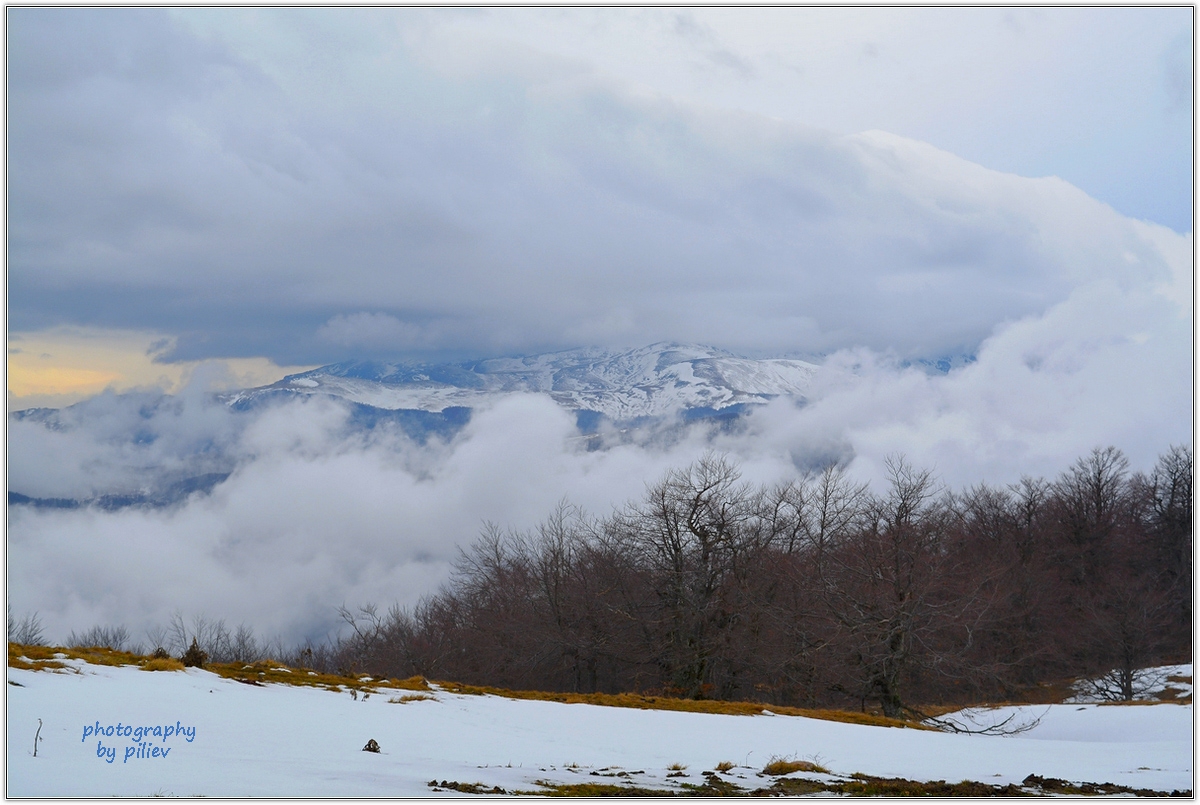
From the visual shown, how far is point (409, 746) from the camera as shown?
12.2m

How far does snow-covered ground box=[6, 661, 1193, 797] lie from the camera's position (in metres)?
8.79

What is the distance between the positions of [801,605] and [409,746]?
3264cm

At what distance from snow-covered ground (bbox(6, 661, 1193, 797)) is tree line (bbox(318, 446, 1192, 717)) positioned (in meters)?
11.3

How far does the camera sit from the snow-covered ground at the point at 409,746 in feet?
28.8

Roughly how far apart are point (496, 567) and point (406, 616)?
1659cm

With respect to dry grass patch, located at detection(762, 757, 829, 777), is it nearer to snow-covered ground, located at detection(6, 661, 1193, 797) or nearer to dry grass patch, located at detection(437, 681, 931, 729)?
snow-covered ground, located at detection(6, 661, 1193, 797)

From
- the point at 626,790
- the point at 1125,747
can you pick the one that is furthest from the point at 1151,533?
the point at 626,790

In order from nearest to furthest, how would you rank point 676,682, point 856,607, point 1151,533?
point 856,607, point 676,682, point 1151,533

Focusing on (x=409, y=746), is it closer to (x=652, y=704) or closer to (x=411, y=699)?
(x=411, y=699)

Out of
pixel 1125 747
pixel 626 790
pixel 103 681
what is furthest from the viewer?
pixel 1125 747

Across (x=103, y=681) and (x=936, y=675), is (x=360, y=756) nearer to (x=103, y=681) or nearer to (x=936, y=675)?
(x=103, y=681)

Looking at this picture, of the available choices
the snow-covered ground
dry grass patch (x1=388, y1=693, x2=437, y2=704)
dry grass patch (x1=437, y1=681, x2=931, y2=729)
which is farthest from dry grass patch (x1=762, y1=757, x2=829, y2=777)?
dry grass patch (x1=437, y1=681, x2=931, y2=729)

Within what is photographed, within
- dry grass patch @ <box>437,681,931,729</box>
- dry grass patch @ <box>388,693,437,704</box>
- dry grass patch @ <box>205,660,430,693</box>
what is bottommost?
dry grass patch @ <box>437,681,931,729</box>

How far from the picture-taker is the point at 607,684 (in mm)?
46594
